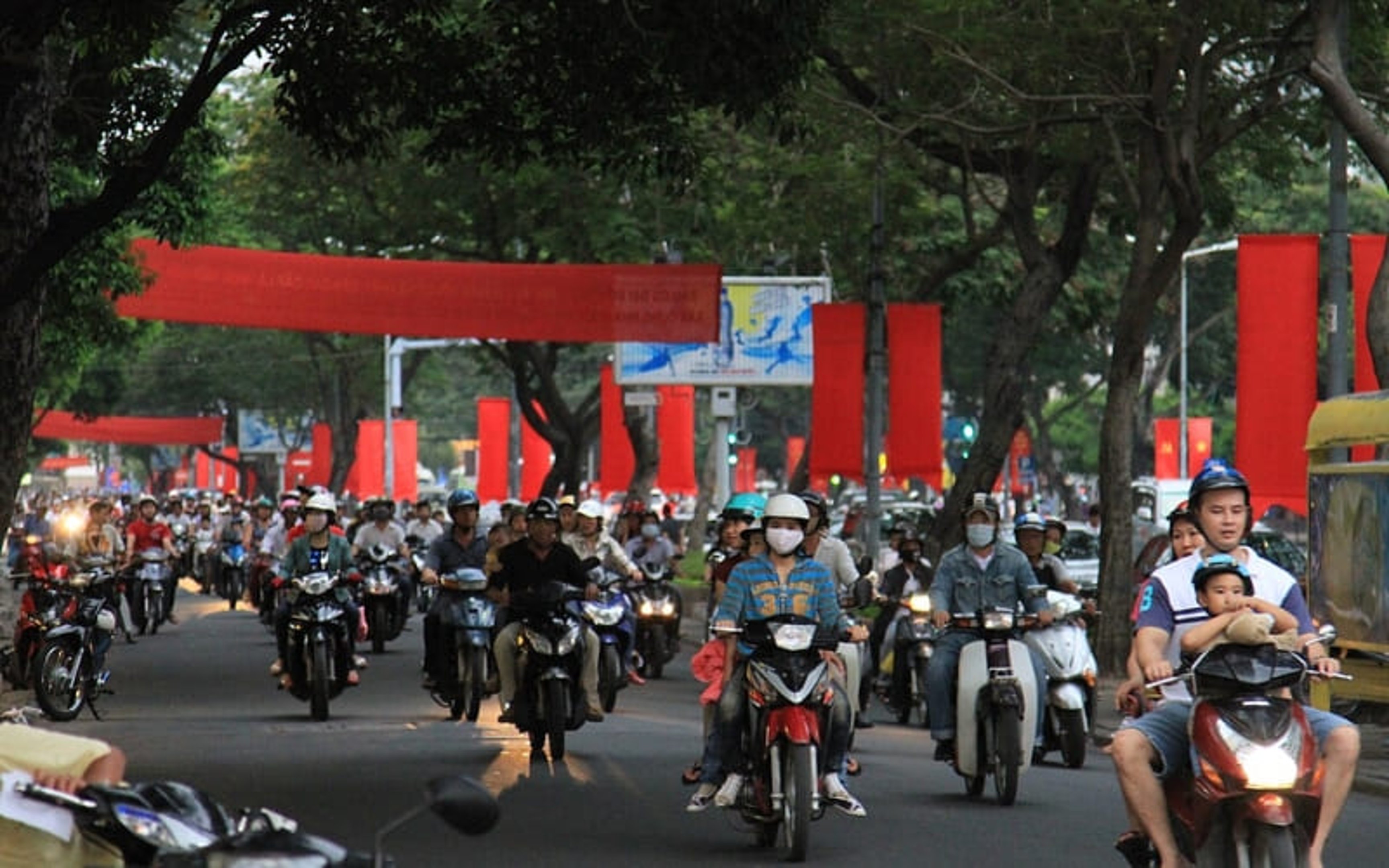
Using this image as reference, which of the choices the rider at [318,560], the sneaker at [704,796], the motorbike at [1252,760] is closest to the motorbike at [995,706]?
the sneaker at [704,796]

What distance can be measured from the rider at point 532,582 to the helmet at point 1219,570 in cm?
822

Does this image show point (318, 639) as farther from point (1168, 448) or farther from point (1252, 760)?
point (1168, 448)

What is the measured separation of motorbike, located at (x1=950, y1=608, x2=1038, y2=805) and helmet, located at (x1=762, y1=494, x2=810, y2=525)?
2315 millimetres

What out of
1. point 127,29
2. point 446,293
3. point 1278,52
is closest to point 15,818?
point 127,29

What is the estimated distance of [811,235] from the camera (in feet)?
112

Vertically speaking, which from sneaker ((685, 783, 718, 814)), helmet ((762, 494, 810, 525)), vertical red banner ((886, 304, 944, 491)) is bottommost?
sneaker ((685, 783, 718, 814))

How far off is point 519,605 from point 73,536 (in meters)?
9.78

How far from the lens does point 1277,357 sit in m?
22.6

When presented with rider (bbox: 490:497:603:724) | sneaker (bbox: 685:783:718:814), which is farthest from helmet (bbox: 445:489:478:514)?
sneaker (bbox: 685:783:718:814)

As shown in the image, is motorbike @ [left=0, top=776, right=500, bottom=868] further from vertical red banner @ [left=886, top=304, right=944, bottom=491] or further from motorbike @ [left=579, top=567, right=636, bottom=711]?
vertical red banner @ [left=886, top=304, right=944, bottom=491]

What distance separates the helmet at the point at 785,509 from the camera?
12.6m

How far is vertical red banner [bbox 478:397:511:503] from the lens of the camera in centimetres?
5631

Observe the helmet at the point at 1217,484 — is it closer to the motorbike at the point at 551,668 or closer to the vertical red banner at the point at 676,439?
the motorbike at the point at 551,668

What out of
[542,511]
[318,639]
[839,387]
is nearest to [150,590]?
[839,387]
